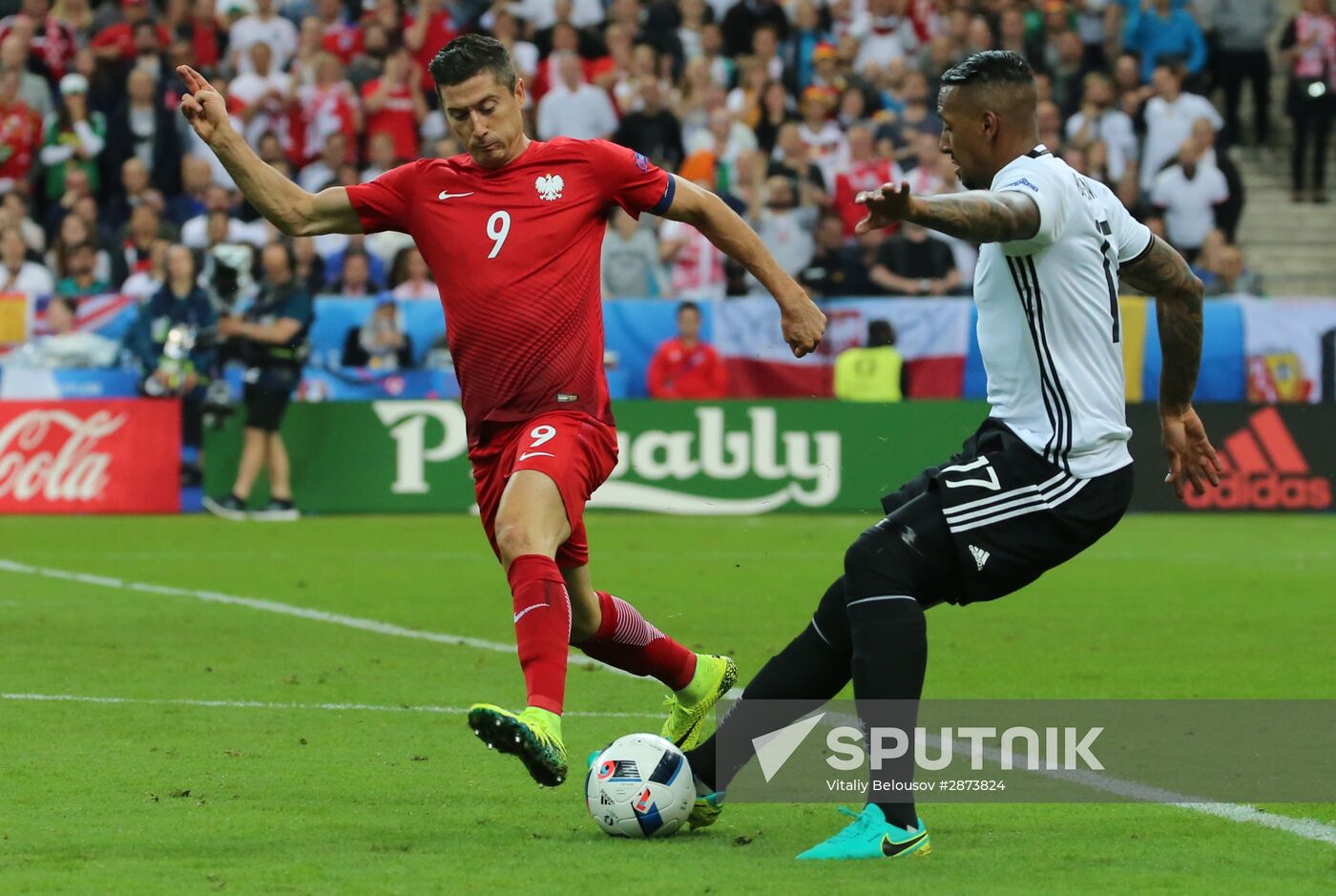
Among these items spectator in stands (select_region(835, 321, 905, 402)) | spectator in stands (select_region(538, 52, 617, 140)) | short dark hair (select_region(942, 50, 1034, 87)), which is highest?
short dark hair (select_region(942, 50, 1034, 87))

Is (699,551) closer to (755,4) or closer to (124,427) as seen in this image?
(124,427)

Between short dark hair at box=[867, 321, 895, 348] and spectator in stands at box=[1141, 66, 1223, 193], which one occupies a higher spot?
spectator in stands at box=[1141, 66, 1223, 193]

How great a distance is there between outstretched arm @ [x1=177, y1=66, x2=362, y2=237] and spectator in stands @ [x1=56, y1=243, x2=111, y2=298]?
13.3m

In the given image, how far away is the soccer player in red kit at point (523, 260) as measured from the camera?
6.39 m

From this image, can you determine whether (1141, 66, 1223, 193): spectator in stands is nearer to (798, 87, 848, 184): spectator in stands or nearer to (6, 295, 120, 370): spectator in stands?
(798, 87, 848, 184): spectator in stands

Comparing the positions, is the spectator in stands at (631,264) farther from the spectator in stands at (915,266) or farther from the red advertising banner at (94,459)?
the red advertising banner at (94,459)

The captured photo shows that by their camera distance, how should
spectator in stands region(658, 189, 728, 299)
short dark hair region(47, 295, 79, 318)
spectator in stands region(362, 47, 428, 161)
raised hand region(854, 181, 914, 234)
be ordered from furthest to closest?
spectator in stands region(362, 47, 428, 161)
spectator in stands region(658, 189, 728, 299)
short dark hair region(47, 295, 79, 318)
raised hand region(854, 181, 914, 234)

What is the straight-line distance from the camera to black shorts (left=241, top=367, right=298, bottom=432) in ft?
56.6

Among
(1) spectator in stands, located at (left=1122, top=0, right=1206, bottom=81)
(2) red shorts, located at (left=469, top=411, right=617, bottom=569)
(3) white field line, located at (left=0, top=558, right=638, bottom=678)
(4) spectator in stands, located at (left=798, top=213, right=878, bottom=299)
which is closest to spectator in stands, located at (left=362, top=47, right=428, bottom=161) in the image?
(4) spectator in stands, located at (left=798, top=213, right=878, bottom=299)

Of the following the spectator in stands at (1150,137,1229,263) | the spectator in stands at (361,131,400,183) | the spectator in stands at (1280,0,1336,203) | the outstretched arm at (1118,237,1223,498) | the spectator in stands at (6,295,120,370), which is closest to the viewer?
the outstretched arm at (1118,237,1223,498)

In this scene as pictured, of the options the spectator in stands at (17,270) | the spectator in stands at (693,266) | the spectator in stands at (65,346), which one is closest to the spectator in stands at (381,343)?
the spectator in stands at (65,346)

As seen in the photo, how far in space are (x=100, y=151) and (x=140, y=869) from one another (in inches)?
663

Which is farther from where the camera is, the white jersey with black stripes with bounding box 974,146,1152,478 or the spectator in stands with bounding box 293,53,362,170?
the spectator in stands with bounding box 293,53,362,170

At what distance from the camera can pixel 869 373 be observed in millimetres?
18125
